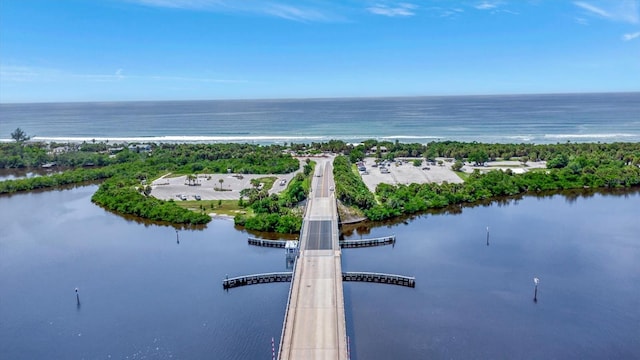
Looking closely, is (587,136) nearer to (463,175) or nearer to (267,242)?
(463,175)

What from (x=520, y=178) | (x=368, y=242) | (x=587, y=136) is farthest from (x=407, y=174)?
(x=587, y=136)

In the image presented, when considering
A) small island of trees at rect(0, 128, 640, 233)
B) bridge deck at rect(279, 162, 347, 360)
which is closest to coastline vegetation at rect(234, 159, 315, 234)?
small island of trees at rect(0, 128, 640, 233)

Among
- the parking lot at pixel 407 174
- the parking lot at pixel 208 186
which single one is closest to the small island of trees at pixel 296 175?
the parking lot at pixel 208 186

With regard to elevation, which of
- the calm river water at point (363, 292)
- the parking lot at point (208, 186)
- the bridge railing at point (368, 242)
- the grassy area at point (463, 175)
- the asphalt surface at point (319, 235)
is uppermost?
the grassy area at point (463, 175)

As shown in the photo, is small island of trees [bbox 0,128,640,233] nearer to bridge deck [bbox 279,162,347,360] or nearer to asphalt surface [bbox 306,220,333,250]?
asphalt surface [bbox 306,220,333,250]

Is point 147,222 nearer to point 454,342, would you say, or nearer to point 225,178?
point 225,178

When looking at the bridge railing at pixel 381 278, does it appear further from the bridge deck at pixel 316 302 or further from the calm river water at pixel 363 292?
the bridge deck at pixel 316 302
